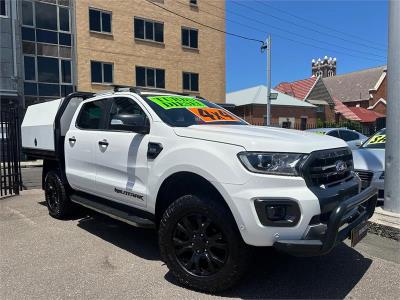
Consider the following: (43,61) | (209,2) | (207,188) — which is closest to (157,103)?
(207,188)

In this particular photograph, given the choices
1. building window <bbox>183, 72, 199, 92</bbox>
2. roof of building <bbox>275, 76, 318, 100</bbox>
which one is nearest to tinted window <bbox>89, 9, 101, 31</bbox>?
building window <bbox>183, 72, 199, 92</bbox>

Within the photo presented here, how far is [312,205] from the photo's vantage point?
3.12 meters

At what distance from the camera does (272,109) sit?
36688 millimetres

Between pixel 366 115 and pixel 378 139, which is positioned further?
pixel 366 115

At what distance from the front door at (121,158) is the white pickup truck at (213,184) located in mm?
12

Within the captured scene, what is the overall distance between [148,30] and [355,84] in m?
44.3

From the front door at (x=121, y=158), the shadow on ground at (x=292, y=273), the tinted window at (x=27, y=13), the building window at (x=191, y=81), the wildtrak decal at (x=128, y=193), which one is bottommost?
the shadow on ground at (x=292, y=273)

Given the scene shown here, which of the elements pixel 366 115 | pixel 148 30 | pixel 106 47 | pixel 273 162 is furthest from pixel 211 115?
pixel 366 115

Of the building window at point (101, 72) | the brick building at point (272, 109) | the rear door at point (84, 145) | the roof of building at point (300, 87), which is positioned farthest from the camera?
the roof of building at point (300, 87)

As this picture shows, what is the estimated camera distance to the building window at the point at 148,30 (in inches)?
1011

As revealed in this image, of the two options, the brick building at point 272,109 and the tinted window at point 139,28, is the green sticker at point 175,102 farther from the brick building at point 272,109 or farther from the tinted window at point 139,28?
the brick building at point 272,109

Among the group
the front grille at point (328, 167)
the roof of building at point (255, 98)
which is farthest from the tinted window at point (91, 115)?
the roof of building at point (255, 98)

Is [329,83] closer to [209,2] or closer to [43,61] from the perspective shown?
[209,2]

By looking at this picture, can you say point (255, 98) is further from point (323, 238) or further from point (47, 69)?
point (323, 238)
